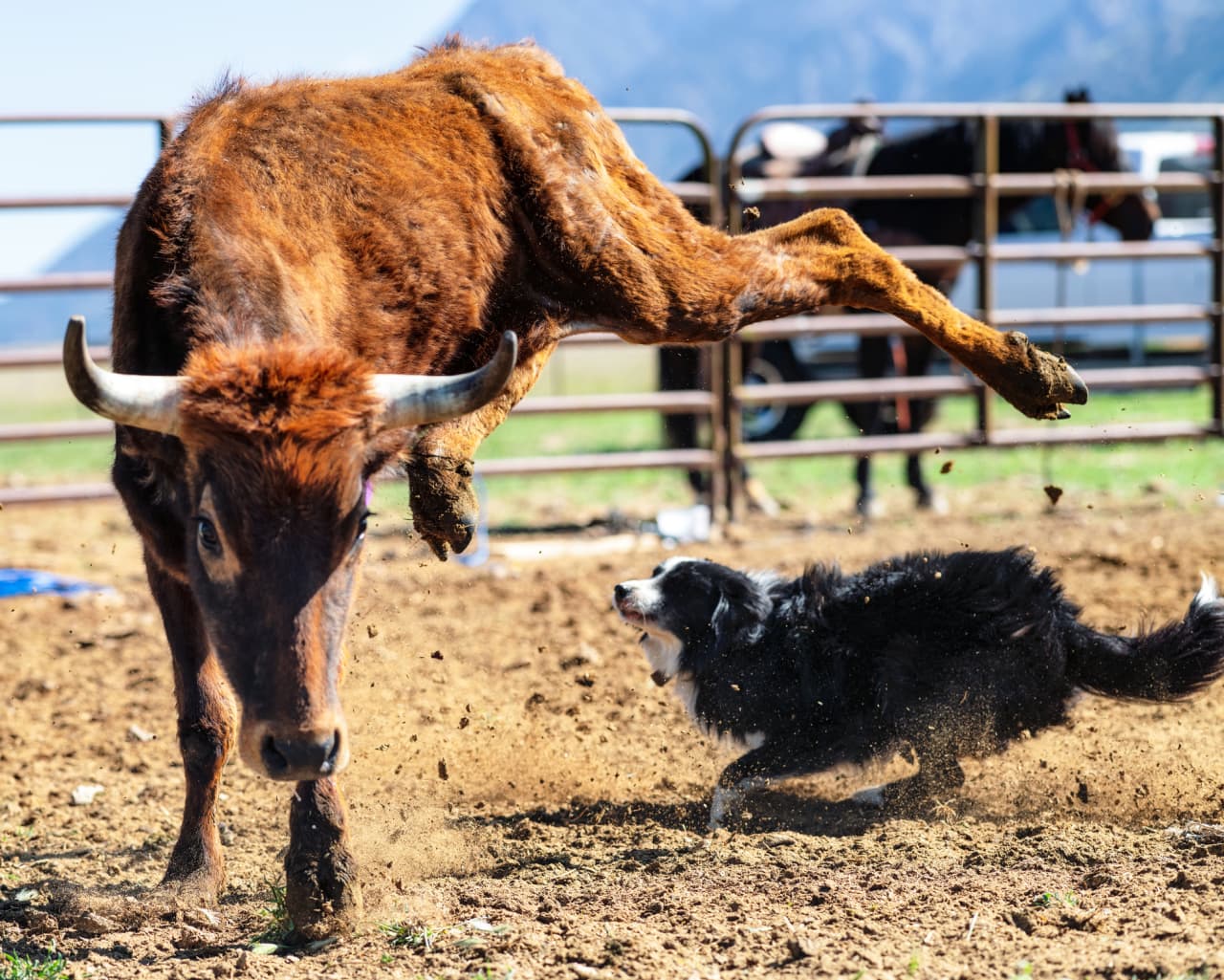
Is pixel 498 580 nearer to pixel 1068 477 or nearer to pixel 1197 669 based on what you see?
pixel 1197 669

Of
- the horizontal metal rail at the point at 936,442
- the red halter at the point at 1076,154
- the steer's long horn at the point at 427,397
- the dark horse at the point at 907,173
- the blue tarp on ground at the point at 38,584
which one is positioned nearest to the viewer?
the steer's long horn at the point at 427,397

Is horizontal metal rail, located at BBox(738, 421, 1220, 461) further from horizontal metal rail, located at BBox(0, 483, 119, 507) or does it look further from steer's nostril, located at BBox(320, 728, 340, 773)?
steer's nostril, located at BBox(320, 728, 340, 773)

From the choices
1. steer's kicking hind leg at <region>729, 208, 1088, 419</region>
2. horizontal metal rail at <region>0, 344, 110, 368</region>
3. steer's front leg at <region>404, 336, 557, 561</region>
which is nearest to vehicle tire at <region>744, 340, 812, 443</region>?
horizontal metal rail at <region>0, 344, 110, 368</region>

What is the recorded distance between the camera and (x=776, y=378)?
1272cm

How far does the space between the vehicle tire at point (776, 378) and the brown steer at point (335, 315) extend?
477 cm

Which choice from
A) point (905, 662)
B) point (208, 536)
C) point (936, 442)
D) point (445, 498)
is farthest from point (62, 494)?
point (936, 442)

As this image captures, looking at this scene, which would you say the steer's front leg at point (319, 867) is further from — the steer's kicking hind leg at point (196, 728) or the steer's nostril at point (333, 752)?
the steer's nostril at point (333, 752)

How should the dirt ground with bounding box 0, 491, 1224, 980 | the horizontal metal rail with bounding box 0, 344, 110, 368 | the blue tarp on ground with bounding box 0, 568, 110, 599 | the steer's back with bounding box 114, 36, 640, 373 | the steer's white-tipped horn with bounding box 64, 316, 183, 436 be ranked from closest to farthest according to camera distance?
the steer's white-tipped horn with bounding box 64, 316, 183, 436 → the dirt ground with bounding box 0, 491, 1224, 980 → the steer's back with bounding box 114, 36, 640, 373 → the blue tarp on ground with bounding box 0, 568, 110, 599 → the horizontal metal rail with bounding box 0, 344, 110, 368

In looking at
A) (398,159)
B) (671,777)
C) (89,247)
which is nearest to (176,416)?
(398,159)

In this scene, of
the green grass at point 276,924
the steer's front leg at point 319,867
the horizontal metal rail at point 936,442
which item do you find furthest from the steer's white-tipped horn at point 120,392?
the horizontal metal rail at point 936,442

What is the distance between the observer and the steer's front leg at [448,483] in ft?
14.1

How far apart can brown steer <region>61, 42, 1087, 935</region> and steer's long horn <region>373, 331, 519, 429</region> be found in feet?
0.09

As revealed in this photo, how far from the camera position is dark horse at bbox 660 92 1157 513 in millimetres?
9375

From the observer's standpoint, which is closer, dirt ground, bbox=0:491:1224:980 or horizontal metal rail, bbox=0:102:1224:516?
dirt ground, bbox=0:491:1224:980
